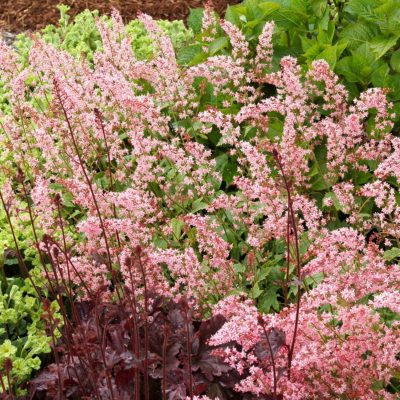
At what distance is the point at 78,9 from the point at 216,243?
6021mm

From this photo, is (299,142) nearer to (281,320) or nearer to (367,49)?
(367,49)

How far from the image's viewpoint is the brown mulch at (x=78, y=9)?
8.63 m

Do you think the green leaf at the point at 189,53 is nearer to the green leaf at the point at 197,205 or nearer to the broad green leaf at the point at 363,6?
the broad green leaf at the point at 363,6

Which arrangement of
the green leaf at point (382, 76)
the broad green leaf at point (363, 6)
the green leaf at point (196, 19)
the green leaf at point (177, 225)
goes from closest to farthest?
the green leaf at point (177, 225)
the green leaf at point (382, 76)
the broad green leaf at point (363, 6)
the green leaf at point (196, 19)

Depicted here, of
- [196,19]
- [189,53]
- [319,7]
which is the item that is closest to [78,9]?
[196,19]

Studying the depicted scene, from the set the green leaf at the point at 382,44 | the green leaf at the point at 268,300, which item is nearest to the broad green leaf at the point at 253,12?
the green leaf at the point at 382,44

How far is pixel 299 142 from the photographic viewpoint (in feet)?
14.2

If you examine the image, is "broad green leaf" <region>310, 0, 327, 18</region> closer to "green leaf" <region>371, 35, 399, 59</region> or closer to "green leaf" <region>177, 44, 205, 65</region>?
"green leaf" <region>371, 35, 399, 59</region>

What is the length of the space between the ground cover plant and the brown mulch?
3.22 metres

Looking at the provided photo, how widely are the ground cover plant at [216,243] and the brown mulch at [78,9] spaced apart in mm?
3223

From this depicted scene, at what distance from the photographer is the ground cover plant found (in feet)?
9.04

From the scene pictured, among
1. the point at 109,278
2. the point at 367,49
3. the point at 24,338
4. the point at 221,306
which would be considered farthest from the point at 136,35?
the point at 221,306

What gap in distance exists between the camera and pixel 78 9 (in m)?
8.85

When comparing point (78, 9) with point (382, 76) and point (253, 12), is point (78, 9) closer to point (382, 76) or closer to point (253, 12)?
point (253, 12)
